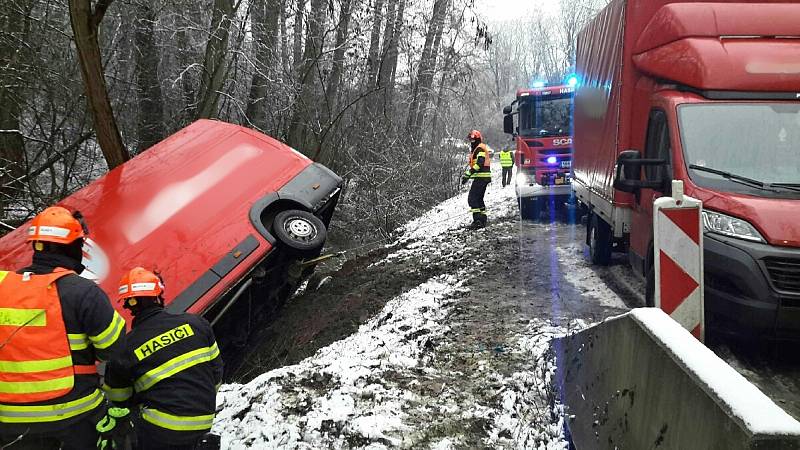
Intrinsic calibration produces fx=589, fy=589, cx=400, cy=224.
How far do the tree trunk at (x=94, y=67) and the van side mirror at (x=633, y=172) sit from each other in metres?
5.75

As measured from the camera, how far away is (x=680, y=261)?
4145 mm

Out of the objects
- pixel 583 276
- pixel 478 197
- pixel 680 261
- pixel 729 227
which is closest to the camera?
pixel 680 261

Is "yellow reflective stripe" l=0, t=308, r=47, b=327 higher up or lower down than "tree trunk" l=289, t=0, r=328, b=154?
lower down

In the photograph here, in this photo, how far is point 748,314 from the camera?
4406 mm

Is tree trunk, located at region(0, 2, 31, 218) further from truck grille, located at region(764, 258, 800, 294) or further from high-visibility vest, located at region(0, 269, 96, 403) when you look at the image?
truck grille, located at region(764, 258, 800, 294)

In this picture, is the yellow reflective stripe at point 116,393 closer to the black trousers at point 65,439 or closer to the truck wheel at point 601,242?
the black trousers at point 65,439

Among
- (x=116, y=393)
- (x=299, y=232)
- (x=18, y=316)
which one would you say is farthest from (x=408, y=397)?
(x=299, y=232)

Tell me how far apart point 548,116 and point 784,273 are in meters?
9.33

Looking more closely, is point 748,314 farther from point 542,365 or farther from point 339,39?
point 339,39

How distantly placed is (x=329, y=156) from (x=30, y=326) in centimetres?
1297

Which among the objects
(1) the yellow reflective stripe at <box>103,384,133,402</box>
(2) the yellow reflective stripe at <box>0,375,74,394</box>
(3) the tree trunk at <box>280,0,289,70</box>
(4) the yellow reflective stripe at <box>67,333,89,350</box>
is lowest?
(1) the yellow reflective stripe at <box>103,384,133,402</box>

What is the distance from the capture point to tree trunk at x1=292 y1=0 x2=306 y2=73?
43.2ft

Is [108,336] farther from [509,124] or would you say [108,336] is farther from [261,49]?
[509,124]

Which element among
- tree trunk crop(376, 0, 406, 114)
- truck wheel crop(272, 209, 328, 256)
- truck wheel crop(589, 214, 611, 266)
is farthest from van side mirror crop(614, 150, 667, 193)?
tree trunk crop(376, 0, 406, 114)
